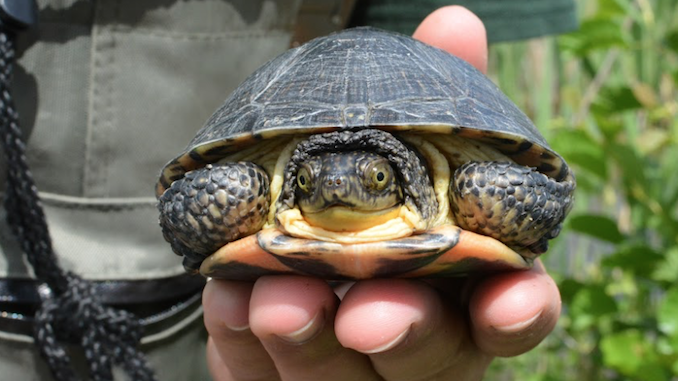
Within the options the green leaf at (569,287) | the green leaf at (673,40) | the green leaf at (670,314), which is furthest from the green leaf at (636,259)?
the green leaf at (673,40)

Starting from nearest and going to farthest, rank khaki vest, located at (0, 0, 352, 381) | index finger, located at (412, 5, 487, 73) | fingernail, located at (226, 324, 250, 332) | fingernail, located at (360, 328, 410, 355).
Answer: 1. fingernail, located at (360, 328, 410, 355)
2. fingernail, located at (226, 324, 250, 332)
3. khaki vest, located at (0, 0, 352, 381)
4. index finger, located at (412, 5, 487, 73)

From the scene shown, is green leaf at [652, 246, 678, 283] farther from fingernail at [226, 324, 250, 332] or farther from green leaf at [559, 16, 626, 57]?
fingernail at [226, 324, 250, 332]

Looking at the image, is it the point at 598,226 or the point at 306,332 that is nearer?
the point at 306,332

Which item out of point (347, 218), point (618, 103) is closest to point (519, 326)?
point (347, 218)

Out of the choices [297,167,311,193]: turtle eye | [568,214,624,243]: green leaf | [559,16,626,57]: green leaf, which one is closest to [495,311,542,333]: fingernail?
[297,167,311,193]: turtle eye

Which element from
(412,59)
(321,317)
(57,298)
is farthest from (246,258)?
(57,298)

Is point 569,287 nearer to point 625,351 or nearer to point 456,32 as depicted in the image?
point 625,351

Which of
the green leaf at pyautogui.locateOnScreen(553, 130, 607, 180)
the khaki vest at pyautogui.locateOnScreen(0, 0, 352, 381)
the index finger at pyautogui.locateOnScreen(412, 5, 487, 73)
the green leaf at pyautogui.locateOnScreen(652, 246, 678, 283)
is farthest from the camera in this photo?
the green leaf at pyautogui.locateOnScreen(553, 130, 607, 180)
